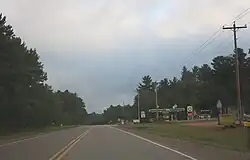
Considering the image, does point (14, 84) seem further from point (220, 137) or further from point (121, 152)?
point (121, 152)

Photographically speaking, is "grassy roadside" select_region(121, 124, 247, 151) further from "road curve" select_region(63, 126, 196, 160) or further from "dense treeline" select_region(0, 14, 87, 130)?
"dense treeline" select_region(0, 14, 87, 130)

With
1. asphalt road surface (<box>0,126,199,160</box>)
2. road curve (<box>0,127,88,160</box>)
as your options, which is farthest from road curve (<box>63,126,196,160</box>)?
road curve (<box>0,127,88,160</box>)

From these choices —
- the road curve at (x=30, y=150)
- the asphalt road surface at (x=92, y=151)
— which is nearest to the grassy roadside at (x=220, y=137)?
the asphalt road surface at (x=92, y=151)

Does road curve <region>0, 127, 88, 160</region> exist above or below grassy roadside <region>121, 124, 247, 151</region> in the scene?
below

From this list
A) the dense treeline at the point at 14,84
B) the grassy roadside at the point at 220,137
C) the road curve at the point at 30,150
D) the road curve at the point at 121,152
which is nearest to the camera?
the road curve at the point at 121,152

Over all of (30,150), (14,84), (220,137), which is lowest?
(30,150)

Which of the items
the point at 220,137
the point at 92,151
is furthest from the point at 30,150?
the point at 220,137

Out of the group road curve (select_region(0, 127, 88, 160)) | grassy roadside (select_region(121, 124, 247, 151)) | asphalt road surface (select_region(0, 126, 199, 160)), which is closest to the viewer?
asphalt road surface (select_region(0, 126, 199, 160))

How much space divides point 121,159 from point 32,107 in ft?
234

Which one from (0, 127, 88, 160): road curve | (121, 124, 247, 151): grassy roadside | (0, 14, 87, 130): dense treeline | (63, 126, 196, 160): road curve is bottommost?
(0, 127, 88, 160): road curve

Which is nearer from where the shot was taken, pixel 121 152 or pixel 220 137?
pixel 121 152

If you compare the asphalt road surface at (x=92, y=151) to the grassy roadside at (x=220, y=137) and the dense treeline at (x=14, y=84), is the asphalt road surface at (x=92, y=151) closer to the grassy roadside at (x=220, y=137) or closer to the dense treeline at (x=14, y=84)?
the grassy roadside at (x=220, y=137)

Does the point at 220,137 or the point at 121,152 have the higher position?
the point at 220,137

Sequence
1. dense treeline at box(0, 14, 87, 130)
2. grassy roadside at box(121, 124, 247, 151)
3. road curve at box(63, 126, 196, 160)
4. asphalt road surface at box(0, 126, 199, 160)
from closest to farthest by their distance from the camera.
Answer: road curve at box(63, 126, 196, 160) < asphalt road surface at box(0, 126, 199, 160) < grassy roadside at box(121, 124, 247, 151) < dense treeline at box(0, 14, 87, 130)
